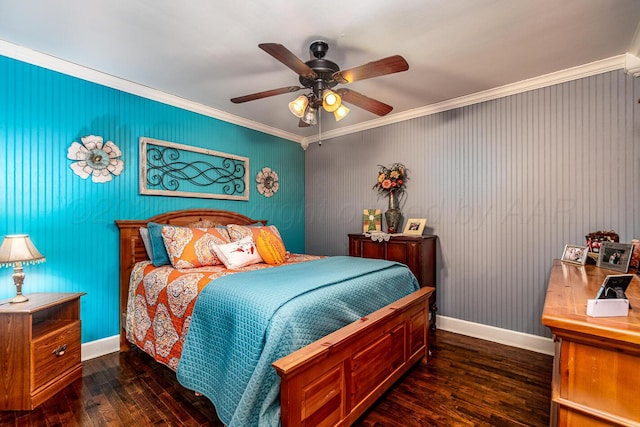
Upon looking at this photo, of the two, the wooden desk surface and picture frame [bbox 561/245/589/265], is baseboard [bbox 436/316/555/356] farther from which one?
the wooden desk surface

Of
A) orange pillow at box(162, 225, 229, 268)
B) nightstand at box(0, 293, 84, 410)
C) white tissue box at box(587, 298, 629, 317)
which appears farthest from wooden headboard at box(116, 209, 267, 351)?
white tissue box at box(587, 298, 629, 317)

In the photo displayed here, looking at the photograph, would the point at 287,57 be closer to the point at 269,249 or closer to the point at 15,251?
the point at 269,249

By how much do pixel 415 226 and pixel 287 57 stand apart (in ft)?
8.06

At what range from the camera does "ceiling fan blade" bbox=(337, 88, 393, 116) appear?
7.09 feet

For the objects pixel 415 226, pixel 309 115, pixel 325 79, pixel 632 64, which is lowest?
pixel 415 226

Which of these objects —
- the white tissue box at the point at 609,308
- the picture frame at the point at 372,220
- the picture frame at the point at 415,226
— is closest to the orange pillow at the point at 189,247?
the picture frame at the point at 372,220

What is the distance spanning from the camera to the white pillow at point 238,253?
2568 millimetres

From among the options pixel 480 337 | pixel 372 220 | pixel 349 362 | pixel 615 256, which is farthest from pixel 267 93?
pixel 480 337

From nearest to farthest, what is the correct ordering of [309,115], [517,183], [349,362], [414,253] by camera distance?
[349,362], [309,115], [517,183], [414,253]

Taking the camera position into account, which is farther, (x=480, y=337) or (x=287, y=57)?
(x=480, y=337)

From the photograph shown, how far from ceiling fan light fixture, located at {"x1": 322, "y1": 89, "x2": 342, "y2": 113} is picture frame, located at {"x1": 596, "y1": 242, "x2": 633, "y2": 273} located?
83.9 inches

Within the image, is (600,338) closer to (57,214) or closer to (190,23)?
(190,23)

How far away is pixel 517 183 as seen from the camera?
2930 mm

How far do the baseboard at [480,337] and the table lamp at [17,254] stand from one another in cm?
82
